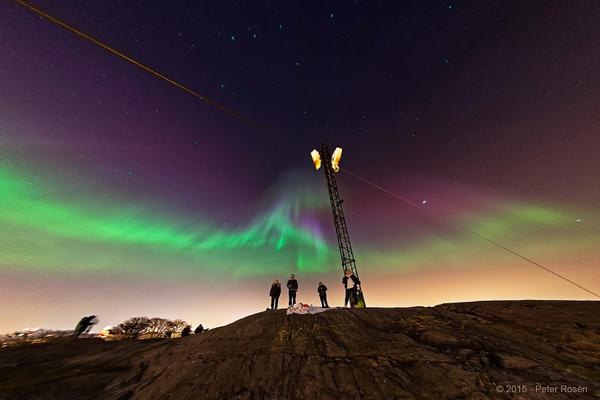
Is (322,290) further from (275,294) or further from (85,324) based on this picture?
(85,324)

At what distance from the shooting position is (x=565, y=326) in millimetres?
8805

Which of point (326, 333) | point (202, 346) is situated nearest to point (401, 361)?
point (326, 333)

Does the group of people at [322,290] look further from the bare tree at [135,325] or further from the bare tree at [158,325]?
the bare tree at [158,325]

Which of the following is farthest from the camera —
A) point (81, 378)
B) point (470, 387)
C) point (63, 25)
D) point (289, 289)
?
point (289, 289)

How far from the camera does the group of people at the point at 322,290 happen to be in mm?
15940

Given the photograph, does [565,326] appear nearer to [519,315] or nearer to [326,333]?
[519,315]

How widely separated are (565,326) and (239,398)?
509 inches

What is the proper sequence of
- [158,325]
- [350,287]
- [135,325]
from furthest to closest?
[158,325], [135,325], [350,287]

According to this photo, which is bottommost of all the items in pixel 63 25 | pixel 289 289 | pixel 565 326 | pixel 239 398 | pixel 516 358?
pixel 239 398

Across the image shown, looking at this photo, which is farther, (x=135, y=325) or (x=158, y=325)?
(x=158, y=325)

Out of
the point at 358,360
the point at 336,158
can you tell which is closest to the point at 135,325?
the point at 336,158

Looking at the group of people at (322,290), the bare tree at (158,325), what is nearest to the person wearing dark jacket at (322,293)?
the group of people at (322,290)

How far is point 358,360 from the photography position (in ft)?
25.9

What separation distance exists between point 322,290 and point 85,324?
19.3 meters
